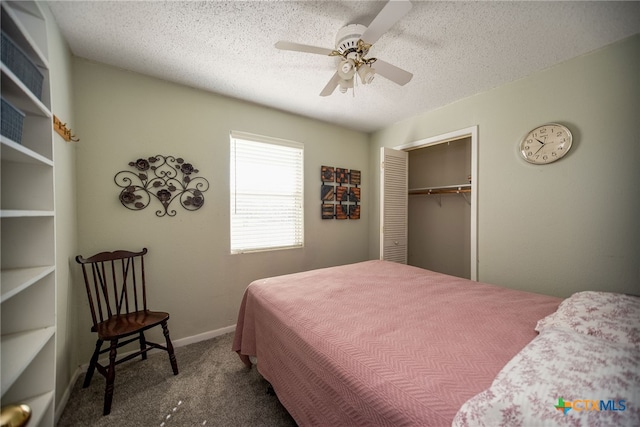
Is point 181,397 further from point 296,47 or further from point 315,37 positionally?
point 315,37

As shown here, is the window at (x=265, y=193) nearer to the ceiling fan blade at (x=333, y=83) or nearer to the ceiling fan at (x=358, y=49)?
the ceiling fan blade at (x=333, y=83)

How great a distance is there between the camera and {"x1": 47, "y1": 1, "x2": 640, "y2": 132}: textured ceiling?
1394 millimetres

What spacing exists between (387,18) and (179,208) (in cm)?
218

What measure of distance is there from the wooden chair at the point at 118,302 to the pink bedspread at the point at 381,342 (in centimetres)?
70

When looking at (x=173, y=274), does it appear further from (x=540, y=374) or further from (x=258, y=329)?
(x=540, y=374)

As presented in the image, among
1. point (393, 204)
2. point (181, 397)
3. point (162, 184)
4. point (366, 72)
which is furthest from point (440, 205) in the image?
point (181, 397)

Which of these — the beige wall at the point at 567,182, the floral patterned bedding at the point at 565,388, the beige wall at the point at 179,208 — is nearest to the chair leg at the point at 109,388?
the beige wall at the point at 179,208

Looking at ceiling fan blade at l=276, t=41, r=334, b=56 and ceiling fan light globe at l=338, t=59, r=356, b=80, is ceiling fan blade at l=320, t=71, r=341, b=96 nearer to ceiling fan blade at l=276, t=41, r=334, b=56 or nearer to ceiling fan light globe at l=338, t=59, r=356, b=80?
ceiling fan light globe at l=338, t=59, r=356, b=80

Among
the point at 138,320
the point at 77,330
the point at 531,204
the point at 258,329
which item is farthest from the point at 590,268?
the point at 77,330

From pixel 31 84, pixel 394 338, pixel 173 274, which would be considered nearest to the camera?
pixel 31 84

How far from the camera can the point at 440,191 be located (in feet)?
11.1

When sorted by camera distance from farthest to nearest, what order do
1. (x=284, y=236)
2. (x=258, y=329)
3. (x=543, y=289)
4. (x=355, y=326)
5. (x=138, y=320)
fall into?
1. (x=284, y=236)
2. (x=543, y=289)
3. (x=138, y=320)
4. (x=258, y=329)
5. (x=355, y=326)

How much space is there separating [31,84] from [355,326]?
1.73 meters

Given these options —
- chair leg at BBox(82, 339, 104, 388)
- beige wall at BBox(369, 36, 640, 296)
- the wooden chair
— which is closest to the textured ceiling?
beige wall at BBox(369, 36, 640, 296)
